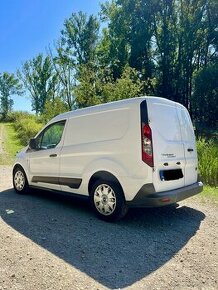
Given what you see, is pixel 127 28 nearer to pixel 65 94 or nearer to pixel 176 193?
pixel 65 94

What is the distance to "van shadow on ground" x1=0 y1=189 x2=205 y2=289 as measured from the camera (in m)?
3.62

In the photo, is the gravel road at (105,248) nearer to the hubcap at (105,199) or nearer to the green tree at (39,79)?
the hubcap at (105,199)

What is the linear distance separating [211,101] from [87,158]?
91.1 feet

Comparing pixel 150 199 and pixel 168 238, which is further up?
pixel 150 199

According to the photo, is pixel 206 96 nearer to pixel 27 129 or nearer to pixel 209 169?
pixel 27 129

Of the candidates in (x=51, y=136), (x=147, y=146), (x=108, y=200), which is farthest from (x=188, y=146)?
(x=51, y=136)

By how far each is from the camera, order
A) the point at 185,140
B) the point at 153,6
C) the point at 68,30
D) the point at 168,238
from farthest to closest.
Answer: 1. the point at 68,30
2. the point at 153,6
3. the point at 185,140
4. the point at 168,238

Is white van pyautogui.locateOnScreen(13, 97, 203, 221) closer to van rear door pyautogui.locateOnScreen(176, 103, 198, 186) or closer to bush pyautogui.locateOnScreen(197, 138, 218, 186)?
van rear door pyautogui.locateOnScreen(176, 103, 198, 186)

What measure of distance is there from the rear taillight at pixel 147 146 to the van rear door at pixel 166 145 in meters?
0.07

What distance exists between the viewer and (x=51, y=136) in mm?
6453

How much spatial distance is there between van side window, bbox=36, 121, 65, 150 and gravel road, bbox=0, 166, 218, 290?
129cm

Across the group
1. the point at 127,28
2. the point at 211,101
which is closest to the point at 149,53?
the point at 127,28

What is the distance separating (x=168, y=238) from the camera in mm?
4520

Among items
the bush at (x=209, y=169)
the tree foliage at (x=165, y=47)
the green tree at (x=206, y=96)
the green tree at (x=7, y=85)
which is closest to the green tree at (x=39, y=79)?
the green tree at (x=7, y=85)
